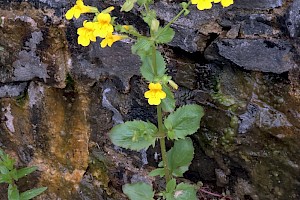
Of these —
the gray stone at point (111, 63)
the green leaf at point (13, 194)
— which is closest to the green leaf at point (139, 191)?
the gray stone at point (111, 63)

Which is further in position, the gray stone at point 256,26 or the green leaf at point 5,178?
the green leaf at point 5,178

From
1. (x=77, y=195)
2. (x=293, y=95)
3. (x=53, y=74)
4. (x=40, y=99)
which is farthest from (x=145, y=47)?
(x=77, y=195)

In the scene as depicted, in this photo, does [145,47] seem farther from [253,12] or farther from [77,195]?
[77,195]

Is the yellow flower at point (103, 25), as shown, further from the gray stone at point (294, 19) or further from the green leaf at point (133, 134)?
the gray stone at point (294, 19)

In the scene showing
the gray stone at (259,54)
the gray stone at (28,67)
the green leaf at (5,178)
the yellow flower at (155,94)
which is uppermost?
the gray stone at (259,54)

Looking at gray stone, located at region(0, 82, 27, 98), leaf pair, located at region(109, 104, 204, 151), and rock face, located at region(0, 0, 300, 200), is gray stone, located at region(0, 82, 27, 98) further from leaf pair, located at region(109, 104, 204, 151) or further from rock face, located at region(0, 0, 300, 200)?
leaf pair, located at region(109, 104, 204, 151)
